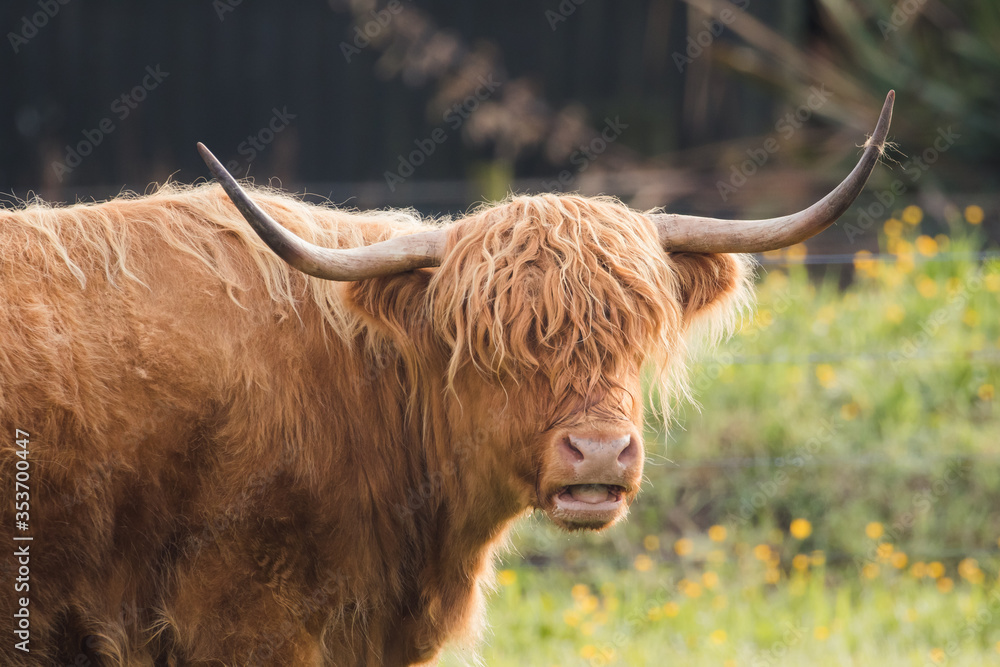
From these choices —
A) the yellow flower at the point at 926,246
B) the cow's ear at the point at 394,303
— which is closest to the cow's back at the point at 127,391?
the cow's ear at the point at 394,303

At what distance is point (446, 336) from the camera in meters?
2.78

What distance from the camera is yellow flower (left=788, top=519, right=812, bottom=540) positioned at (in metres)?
4.96

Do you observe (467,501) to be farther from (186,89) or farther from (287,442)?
(186,89)

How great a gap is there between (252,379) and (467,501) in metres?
0.74

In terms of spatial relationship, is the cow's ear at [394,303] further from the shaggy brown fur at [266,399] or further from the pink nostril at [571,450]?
the pink nostril at [571,450]

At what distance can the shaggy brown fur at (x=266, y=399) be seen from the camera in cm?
256

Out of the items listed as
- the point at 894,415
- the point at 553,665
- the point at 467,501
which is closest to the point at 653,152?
the point at 894,415

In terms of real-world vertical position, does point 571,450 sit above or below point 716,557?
above

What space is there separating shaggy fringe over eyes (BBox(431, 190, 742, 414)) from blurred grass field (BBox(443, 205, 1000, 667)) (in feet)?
5.91

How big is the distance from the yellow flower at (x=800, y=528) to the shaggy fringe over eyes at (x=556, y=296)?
8.28 ft

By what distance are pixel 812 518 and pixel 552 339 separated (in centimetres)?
318
